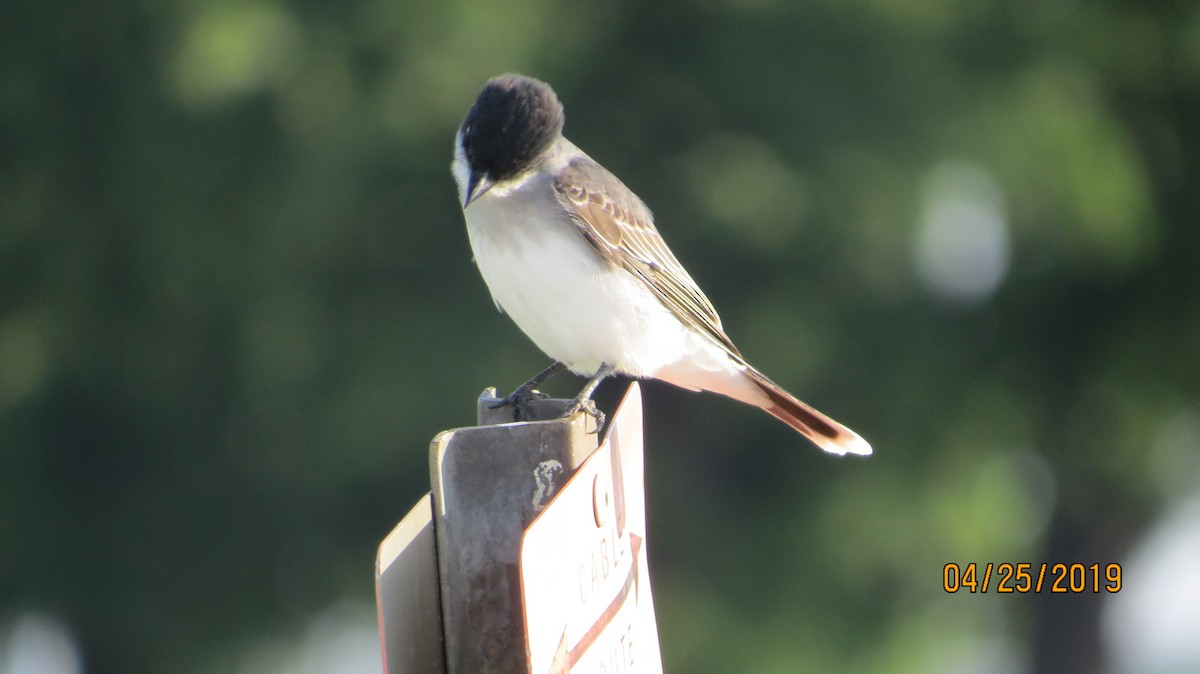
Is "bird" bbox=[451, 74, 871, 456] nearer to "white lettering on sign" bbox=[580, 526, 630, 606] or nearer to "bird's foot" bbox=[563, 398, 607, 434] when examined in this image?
"bird's foot" bbox=[563, 398, 607, 434]

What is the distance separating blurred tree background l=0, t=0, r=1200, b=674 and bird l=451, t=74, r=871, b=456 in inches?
147

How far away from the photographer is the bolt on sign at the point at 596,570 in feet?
6.17

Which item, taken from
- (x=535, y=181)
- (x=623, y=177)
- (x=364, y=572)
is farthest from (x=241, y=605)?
(x=535, y=181)

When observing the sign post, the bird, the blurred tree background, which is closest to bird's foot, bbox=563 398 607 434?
the bird

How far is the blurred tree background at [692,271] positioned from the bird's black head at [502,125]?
3.88 meters

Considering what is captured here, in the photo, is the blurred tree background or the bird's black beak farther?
the blurred tree background

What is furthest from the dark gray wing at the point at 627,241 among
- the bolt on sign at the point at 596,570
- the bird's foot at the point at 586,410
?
the bolt on sign at the point at 596,570

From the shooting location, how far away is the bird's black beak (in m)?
3.78

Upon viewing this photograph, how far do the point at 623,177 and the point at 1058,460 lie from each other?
391cm

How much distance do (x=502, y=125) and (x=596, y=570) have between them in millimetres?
2085

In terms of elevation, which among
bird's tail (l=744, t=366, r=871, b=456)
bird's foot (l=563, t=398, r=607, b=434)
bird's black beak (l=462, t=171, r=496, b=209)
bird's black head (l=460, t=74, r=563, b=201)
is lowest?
bird's foot (l=563, t=398, r=607, b=434)

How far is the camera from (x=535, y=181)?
13.7 feet

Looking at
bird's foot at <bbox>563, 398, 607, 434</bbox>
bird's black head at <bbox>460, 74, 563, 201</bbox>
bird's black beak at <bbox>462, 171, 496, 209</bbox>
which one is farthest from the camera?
bird's black head at <bbox>460, 74, 563, 201</bbox>

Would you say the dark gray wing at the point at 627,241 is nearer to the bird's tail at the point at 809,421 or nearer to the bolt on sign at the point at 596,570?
the bird's tail at the point at 809,421
